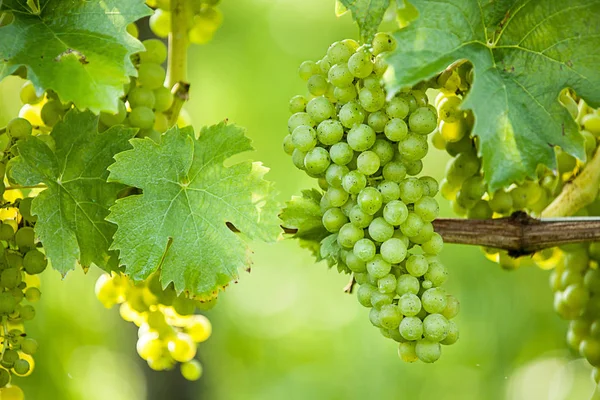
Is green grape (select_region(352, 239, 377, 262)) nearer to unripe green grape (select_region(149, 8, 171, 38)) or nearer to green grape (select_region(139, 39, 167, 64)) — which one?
green grape (select_region(139, 39, 167, 64))

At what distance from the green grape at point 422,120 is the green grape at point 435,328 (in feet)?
0.73

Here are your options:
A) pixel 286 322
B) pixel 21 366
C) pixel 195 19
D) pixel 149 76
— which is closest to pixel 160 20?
pixel 195 19

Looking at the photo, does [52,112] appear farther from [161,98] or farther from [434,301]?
[434,301]

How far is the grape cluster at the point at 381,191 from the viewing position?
2.77 ft

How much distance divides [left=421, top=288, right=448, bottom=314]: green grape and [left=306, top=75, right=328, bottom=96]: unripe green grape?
0.95 ft

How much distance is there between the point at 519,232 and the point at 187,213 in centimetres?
48

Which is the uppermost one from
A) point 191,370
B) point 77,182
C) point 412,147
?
point 412,147

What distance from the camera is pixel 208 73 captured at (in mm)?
4758

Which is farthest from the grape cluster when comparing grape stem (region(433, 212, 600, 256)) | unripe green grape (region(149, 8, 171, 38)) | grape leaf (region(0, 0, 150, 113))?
unripe green grape (region(149, 8, 171, 38))

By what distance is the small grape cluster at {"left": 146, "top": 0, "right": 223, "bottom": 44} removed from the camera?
117 cm

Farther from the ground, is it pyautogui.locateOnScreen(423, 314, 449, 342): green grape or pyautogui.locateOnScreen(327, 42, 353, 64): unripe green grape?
pyautogui.locateOnScreen(327, 42, 353, 64): unripe green grape

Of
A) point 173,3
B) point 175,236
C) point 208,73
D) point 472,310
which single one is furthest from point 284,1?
point 175,236

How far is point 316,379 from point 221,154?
13.4 feet

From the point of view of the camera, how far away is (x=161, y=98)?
3.61 ft
